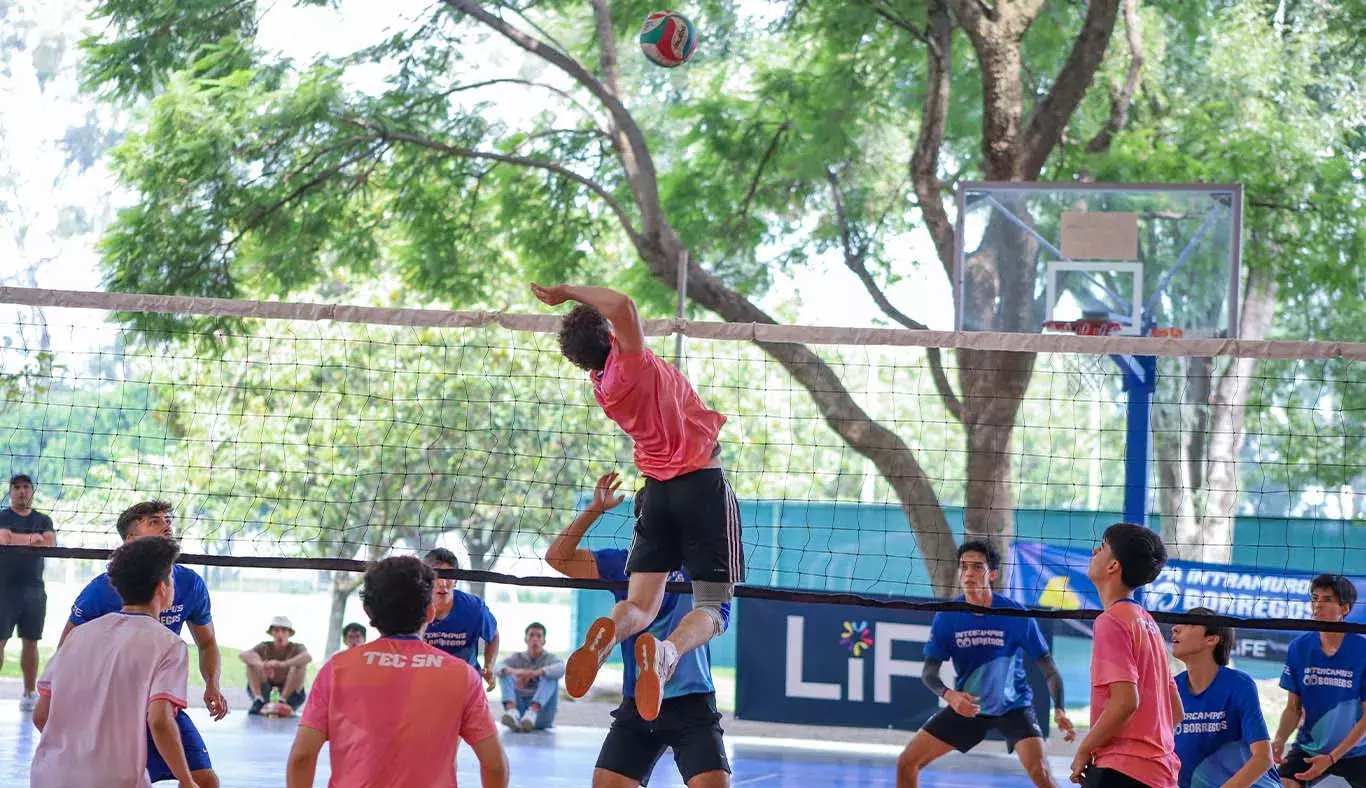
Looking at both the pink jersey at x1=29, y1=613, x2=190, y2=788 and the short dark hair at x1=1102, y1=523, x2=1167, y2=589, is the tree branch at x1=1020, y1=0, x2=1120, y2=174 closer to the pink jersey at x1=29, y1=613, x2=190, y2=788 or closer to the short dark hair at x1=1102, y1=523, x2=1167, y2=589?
the short dark hair at x1=1102, y1=523, x2=1167, y2=589

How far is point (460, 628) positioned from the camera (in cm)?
832

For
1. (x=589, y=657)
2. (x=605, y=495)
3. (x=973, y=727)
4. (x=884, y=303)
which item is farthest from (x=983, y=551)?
(x=884, y=303)

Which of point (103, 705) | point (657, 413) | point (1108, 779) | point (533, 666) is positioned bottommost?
point (533, 666)

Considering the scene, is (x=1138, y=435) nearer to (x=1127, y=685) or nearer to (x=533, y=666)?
(x=533, y=666)

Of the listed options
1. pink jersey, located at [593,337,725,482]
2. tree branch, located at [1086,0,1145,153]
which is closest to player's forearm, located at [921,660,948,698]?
pink jersey, located at [593,337,725,482]

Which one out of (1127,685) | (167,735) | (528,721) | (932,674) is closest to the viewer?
(167,735)

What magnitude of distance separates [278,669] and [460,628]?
6.63 meters

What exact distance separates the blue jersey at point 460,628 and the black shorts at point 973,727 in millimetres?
2477

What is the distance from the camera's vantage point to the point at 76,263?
41.7m

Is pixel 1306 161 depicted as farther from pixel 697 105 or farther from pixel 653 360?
pixel 653 360

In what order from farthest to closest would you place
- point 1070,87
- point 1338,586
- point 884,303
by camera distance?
point 884,303
point 1070,87
point 1338,586

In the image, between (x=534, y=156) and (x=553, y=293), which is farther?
(x=534, y=156)

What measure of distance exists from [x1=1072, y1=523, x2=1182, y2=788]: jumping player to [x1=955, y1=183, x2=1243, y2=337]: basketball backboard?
7501 millimetres

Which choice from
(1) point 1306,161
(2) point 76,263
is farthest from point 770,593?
(2) point 76,263
